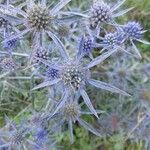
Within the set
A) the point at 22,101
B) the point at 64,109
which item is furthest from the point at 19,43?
the point at 22,101

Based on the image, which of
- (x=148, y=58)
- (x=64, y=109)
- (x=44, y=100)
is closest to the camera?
(x=64, y=109)

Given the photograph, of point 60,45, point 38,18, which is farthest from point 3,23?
point 60,45

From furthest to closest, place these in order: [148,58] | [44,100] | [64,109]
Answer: [148,58]
[44,100]
[64,109]

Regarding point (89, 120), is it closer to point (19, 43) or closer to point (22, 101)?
point (22, 101)

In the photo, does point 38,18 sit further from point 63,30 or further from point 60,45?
point 63,30

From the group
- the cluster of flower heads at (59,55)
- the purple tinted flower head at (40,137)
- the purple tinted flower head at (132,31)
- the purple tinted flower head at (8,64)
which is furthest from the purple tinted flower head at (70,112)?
the purple tinted flower head at (132,31)

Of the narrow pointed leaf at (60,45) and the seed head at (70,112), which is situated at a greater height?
the narrow pointed leaf at (60,45)

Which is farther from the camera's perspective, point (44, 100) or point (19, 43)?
point (44, 100)

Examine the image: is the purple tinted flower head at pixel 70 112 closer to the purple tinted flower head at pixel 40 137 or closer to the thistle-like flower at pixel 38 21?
the purple tinted flower head at pixel 40 137
